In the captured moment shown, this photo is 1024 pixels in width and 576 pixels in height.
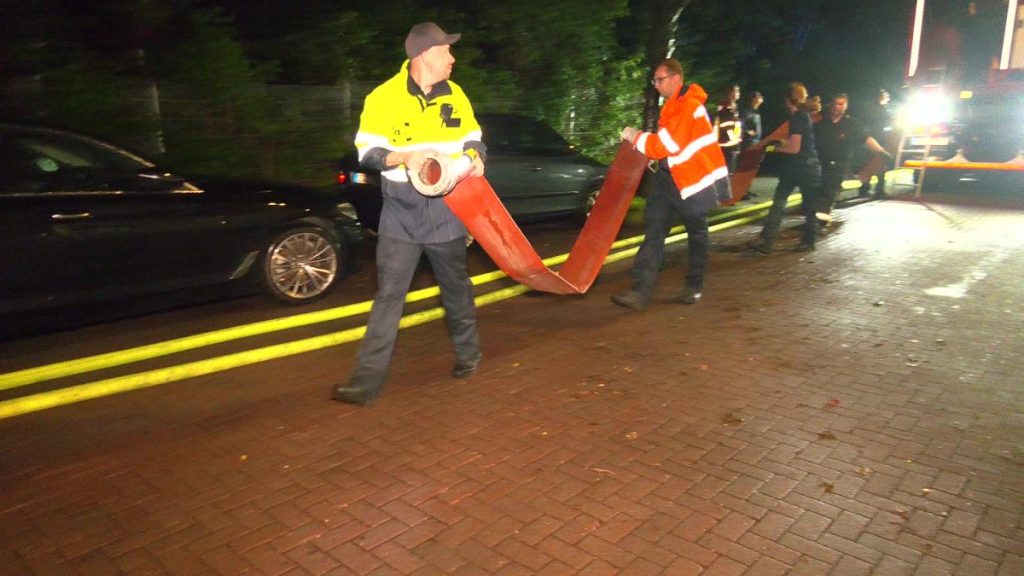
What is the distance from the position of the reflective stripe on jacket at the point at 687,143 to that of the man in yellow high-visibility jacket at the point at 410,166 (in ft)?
6.68

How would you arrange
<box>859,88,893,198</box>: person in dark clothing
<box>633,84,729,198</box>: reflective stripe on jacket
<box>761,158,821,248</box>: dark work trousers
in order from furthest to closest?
<box>859,88,893,198</box>: person in dark clothing
<box>761,158,821,248</box>: dark work trousers
<box>633,84,729,198</box>: reflective stripe on jacket

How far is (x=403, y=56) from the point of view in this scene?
12.6 m

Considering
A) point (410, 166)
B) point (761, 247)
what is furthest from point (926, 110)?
point (410, 166)

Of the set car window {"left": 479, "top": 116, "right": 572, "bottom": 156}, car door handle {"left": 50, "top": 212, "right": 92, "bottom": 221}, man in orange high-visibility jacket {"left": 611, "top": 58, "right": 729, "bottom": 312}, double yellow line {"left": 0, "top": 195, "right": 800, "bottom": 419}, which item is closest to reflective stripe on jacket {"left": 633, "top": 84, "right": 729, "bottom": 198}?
man in orange high-visibility jacket {"left": 611, "top": 58, "right": 729, "bottom": 312}

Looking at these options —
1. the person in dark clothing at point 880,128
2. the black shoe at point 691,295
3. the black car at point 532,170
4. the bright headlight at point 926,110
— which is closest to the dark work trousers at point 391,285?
the black shoe at point 691,295

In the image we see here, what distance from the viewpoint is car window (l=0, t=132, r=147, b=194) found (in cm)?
513

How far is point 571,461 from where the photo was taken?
3.78 metres

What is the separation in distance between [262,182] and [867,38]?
25.2m

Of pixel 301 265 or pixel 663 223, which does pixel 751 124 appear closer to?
pixel 663 223

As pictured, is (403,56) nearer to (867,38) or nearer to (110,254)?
(110,254)

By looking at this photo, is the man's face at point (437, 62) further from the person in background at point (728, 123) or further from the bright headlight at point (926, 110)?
the bright headlight at point (926, 110)

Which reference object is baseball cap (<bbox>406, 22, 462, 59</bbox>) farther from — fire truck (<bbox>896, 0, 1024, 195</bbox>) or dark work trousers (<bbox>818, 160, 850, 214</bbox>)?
fire truck (<bbox>896, 0, 1024, 195</bbox>)

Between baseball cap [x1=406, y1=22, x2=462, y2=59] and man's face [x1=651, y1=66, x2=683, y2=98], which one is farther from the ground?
baseball cap [x1=406, y1=22, x2=462, y2=59]

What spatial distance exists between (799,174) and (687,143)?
10.1 feet
